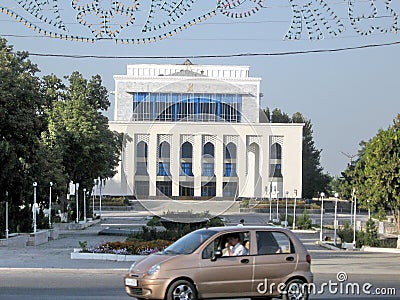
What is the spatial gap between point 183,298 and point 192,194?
15.1 metres

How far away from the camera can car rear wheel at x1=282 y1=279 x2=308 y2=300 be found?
50.4ft

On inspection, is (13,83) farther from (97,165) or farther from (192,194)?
(97,165)

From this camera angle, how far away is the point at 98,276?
22.6 meters

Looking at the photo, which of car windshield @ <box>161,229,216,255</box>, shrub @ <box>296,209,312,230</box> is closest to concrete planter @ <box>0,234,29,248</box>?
car windshield @ <box>161,229,216,255</box>

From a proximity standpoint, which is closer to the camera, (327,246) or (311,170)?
(327,246)

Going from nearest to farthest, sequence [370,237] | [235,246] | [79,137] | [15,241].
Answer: [235,246] < [15,241] < [370,237] < [79,137]

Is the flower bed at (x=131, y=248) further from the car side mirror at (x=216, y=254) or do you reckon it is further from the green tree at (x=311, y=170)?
the green tree at (x=311, y=170)

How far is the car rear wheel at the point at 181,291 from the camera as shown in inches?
575

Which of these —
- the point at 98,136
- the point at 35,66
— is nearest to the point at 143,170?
the point at 35,66

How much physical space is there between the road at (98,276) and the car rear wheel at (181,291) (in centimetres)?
260

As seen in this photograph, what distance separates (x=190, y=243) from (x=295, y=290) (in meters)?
2.21

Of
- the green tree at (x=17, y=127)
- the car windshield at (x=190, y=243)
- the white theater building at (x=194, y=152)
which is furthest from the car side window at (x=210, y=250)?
the green tree at (x=17, y=127)

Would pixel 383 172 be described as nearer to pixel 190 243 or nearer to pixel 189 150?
pixel 189 150

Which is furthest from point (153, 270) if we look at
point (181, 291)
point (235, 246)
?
point (235, 246)
